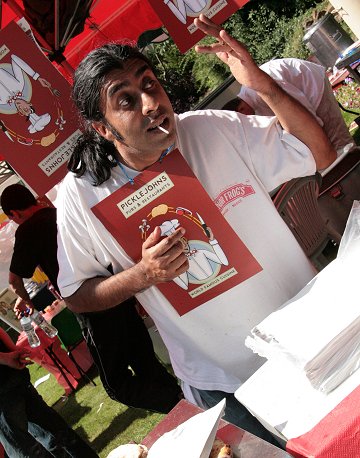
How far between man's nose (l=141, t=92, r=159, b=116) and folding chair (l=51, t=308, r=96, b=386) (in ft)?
14.2

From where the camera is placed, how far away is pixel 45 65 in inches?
98.0

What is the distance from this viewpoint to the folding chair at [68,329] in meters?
5.68

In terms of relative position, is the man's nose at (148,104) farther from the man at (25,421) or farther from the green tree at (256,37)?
the green tree at (256,37)

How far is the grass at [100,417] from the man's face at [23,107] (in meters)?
2.59

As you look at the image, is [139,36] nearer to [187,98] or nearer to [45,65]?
[45,65]

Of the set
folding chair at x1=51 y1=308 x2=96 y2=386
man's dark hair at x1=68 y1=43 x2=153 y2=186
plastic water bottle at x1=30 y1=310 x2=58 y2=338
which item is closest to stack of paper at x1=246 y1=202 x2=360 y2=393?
man's dark hair at x1=68 y1=43 x2=153 y2=186

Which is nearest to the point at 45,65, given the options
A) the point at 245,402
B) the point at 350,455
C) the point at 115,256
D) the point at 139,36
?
the point at 115,256

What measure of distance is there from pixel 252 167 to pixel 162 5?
2.12m

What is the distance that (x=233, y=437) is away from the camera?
1.22 metres

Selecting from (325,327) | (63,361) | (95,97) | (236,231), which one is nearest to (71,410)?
(63,361)

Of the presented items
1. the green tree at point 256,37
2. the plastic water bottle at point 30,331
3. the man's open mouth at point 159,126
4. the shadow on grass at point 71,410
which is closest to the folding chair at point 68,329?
the plastic water bottle at point 30,331

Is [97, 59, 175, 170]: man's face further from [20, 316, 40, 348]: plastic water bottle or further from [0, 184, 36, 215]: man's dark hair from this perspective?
[20, 316, 40, 348]: plastic water bottle

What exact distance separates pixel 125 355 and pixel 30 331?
10.0ft

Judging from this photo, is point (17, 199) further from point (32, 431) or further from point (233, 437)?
point (233, 437)
